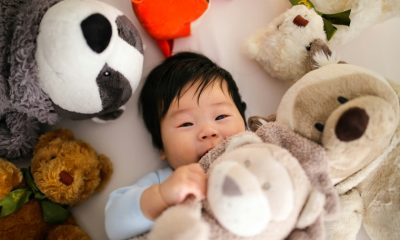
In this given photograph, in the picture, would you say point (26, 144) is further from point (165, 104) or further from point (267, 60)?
point (267, 60)

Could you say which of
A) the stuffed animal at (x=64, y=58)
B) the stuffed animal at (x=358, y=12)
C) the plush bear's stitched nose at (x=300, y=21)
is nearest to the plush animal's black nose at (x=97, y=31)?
the stuffed animal at (x=64, y=58)

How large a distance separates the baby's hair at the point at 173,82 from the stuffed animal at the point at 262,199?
327 mm

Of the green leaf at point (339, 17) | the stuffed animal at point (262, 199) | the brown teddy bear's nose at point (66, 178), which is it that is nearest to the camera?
the stuffed animal at point (262, 199)

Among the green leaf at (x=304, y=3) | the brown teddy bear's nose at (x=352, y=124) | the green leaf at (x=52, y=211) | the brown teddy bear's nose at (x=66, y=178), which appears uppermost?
the green leaf at (x=304, y=3)

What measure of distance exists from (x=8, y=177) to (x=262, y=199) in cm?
53

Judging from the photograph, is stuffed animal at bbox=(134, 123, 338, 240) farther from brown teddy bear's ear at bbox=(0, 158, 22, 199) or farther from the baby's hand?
brown teddy bear's ear at bbox=(0, 158, 22, 199)

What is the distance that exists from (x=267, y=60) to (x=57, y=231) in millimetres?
594

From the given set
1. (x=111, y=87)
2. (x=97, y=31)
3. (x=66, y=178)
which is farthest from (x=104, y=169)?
(x=97, y=31)

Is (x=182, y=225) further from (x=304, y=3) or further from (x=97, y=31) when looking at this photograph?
(x=304, y=3)

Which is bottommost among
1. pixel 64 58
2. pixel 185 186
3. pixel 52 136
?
pixel 52 136

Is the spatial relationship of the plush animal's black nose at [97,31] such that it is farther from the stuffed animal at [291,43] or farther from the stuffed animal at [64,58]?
the stuffed animal at [291,43]

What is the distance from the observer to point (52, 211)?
0.90 meters

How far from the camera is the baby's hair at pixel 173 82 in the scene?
3.09ft

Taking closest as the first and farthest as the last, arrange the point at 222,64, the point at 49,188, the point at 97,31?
the point at 97,31 → the point at 49,188 → the point at 222,64
